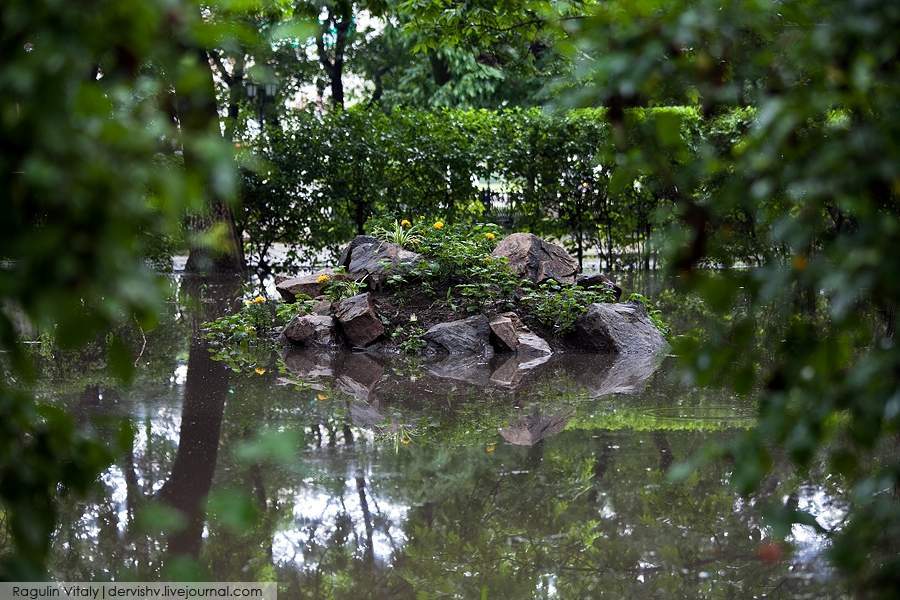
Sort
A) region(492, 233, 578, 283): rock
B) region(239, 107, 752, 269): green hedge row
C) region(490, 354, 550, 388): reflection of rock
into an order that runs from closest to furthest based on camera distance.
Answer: region(490, 354, 550, 388): reflection of rock, region(492, 233, 578, 283): rock, region(239, 107, 752, 269): green hedge row

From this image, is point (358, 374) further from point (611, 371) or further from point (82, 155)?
point (82, 155)

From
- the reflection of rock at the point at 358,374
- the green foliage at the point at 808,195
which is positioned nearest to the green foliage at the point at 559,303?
the reflection of rock at the point at 358,374

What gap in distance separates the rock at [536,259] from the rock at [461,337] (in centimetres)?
99

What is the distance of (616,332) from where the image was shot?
25.8ft

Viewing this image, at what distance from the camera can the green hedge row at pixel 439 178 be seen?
Result: 537 inches

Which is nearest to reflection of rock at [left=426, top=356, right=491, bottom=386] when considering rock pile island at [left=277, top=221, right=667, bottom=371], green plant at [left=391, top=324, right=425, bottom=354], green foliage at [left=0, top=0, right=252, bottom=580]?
rock pile island at [left=277, top=221, right=667, bottom=371]

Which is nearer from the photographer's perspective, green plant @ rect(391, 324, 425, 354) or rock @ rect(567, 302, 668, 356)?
green plant @ rect(391, 324, 425, 354)

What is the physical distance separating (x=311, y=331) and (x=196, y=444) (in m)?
2.95

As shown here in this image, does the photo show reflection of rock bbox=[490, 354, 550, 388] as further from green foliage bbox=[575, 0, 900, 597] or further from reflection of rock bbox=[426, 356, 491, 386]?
green foliage bbox=[575, 0, 900, 597]

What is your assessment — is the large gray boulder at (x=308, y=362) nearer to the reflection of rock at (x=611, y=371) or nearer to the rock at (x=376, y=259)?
the rock at (x=376, y=259)

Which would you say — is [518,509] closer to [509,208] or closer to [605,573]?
[605,573]

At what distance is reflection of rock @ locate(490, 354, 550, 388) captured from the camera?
671cm

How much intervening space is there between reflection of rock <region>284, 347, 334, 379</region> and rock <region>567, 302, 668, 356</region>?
82.4 inches

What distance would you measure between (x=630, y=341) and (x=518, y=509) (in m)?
3.94
